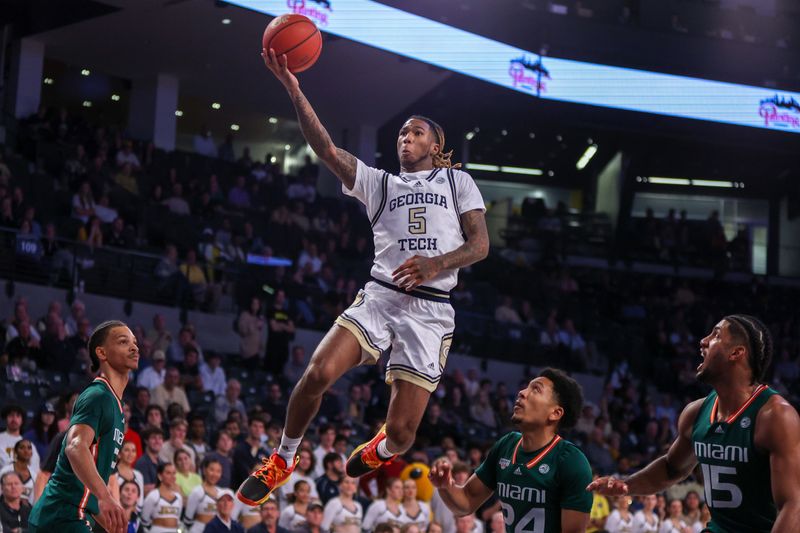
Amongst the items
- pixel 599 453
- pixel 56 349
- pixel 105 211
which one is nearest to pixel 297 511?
pixel 56 349

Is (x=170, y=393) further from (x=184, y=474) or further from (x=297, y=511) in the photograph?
(x=297, y=511)

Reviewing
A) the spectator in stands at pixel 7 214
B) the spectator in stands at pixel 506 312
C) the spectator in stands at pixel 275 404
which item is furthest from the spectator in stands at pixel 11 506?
the spectator in stands at pixel 506 312

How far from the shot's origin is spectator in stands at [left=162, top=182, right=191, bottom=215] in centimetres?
2067

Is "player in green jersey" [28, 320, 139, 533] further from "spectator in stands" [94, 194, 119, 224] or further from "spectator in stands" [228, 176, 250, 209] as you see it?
"spectator in stands" [228, 176, 250, 209]

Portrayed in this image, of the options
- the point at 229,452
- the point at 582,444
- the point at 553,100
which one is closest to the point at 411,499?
the point at 229,452

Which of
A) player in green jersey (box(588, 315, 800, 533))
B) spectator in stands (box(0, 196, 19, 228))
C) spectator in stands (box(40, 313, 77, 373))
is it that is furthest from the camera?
spectator in stands (box(0, 196, 19, 228))

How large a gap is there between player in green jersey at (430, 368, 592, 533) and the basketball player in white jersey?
730mm

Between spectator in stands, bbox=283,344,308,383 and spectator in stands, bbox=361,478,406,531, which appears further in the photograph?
spectator in stands, bbox=283,344,308,383

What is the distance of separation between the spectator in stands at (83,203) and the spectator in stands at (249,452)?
6.75 m

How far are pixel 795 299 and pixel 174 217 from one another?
17.5 m

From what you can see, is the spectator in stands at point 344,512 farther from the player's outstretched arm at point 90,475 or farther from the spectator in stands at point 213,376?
the player's outstretched arm at point 90,475

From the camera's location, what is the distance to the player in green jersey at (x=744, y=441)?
17.7ft

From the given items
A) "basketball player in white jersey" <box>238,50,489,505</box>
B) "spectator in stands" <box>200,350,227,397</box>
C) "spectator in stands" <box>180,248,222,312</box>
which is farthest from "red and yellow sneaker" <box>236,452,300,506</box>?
"spectator in stands" <box>180,248,222,312</box>

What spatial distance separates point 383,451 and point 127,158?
609 inches
